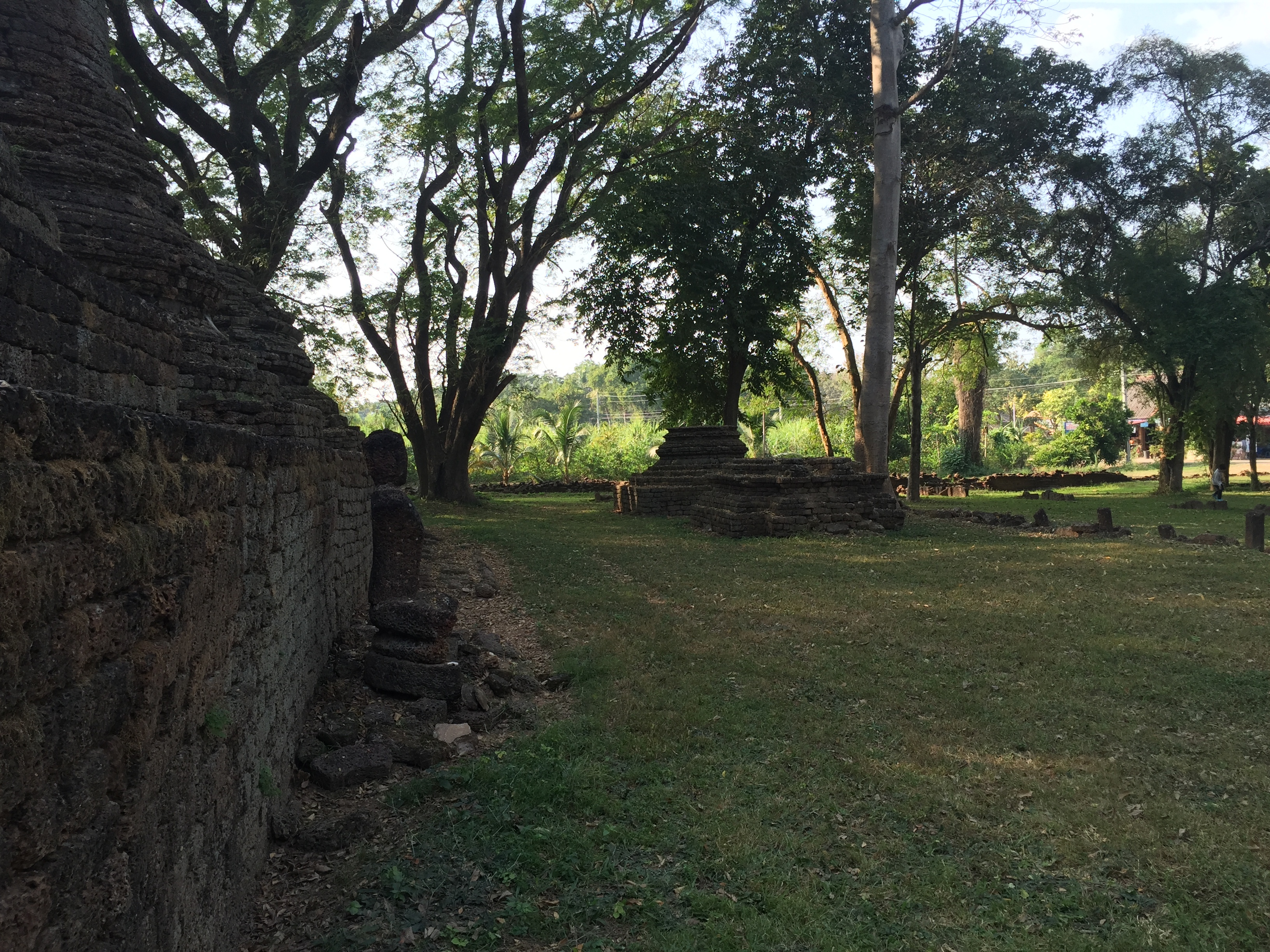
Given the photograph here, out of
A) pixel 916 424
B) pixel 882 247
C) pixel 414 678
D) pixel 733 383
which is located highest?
pixel 882 247

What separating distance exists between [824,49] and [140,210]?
19.5 meters

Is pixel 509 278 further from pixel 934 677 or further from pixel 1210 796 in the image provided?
pixel 1210 796

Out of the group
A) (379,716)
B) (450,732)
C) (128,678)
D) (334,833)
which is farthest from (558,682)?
(128,678)

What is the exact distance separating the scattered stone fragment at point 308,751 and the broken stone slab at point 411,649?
3.54 ft

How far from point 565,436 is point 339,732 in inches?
1192

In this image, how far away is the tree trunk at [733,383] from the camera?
2502 centimetres

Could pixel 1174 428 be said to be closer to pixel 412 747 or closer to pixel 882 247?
pixel 882 247

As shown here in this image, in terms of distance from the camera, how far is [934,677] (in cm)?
616

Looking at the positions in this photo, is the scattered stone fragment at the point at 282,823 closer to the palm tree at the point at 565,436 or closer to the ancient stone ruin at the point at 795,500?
the ancient stone ruin at the point at 795,500

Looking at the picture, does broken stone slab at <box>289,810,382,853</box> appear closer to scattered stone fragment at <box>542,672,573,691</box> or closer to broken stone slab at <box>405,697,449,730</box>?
broken stone slab at <box>405,697,449,730</box>

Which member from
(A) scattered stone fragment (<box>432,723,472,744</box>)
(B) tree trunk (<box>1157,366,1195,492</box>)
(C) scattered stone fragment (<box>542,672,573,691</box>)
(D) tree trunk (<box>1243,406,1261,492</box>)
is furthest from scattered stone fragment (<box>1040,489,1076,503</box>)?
(A) scattered stone fragment (<box>432,723,472,744</box>)

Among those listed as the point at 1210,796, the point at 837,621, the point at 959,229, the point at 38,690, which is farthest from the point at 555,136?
the point at 38,690

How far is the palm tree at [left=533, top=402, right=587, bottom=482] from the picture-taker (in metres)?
35.1

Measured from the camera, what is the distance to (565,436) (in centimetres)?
3509
